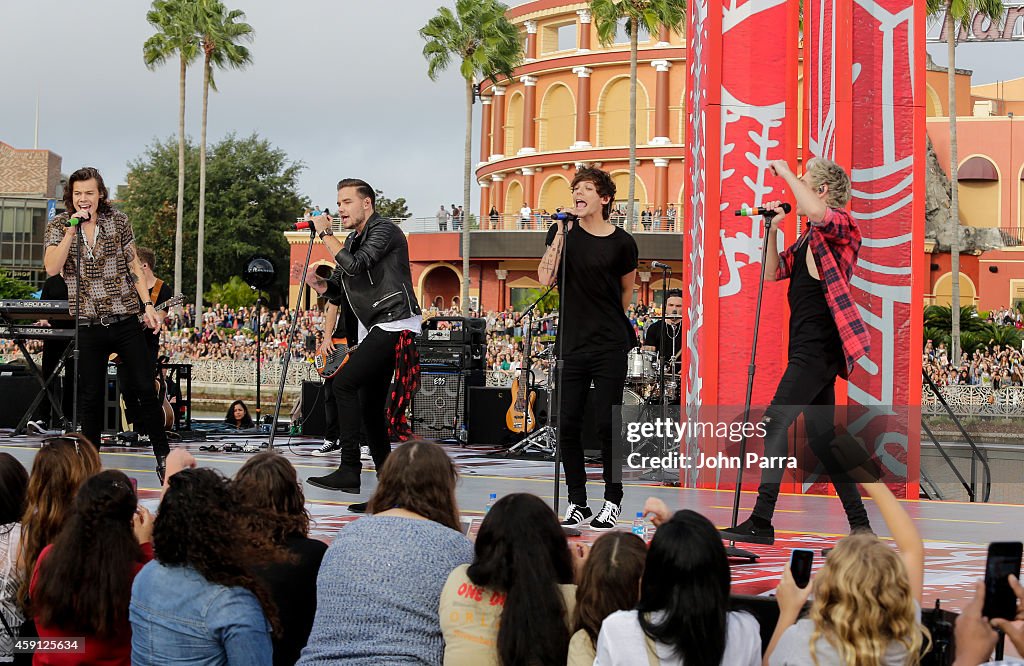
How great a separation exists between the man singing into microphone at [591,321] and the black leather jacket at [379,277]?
3.05 ft

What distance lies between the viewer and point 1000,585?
3.06 m

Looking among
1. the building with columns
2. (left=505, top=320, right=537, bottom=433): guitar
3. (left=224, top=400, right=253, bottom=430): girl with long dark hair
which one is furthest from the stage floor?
the building with columns

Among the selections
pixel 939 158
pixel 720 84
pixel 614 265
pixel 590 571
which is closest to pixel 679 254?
pixel 939 158

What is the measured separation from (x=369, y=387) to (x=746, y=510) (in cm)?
232

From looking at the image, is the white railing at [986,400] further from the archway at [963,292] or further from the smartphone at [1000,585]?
the archway at [963,292]

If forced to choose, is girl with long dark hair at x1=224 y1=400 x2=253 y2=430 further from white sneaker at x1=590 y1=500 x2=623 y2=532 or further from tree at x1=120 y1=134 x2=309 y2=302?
tree at x1=120 y1=134 x2=309 y2=302

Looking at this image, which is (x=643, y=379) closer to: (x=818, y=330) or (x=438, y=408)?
(x=438, y=408)

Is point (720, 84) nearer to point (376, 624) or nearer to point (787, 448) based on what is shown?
point (787, 448)

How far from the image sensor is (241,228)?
56.6m

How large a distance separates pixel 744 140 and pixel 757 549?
12.6 feet

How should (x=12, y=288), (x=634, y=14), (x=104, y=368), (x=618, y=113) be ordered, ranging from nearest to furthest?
(x=104, y=368), (x=634, y=14), (x=618, y=113), (x=12, y=288)

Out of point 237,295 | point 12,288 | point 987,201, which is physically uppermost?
point 987,201

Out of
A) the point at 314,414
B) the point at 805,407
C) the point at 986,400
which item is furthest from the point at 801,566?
the point at 986,400

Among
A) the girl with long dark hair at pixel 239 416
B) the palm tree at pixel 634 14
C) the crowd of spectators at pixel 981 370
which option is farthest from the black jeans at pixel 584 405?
the palm tree at pixel 634 14
